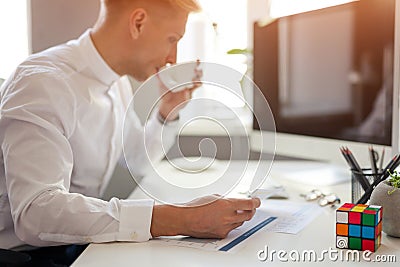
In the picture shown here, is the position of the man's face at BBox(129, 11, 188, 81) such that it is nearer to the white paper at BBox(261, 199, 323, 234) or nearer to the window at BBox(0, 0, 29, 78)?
the white paper at BBox(261, 199, 323, 234)

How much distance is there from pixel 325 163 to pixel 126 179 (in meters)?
0.63

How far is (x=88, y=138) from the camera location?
49.7 inches

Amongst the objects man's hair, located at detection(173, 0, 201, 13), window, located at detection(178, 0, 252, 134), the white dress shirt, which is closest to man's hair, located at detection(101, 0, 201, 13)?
man's hair, located at detection(173, 0, 201, 13)

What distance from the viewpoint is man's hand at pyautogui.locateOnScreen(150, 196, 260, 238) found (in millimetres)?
908

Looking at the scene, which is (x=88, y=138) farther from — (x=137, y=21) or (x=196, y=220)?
(x=196, y=220)

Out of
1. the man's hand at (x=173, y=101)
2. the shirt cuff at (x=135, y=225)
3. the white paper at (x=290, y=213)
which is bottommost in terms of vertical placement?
the white paper at (x=290, y=213)

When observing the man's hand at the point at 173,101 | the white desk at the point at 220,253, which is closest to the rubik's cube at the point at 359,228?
the white desk at the point at 220,253

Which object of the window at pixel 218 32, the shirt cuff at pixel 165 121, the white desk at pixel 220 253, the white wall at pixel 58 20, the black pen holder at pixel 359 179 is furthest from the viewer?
the window at pixel 218 32

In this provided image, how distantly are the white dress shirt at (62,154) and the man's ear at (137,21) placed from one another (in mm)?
112

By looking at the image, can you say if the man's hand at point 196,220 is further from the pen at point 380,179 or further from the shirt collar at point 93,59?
the shirt collar at point 93,59

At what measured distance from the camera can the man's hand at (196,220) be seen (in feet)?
2.98

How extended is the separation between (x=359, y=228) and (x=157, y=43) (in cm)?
62

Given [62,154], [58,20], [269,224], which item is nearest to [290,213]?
[269,224]

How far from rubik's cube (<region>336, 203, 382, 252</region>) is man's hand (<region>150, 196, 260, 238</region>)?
174 millimetres
